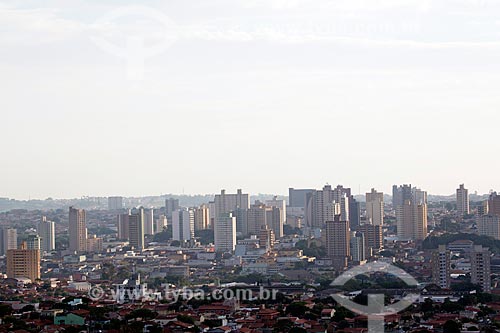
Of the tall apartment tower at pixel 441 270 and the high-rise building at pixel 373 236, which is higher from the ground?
the high-rise building at pixel 373 236

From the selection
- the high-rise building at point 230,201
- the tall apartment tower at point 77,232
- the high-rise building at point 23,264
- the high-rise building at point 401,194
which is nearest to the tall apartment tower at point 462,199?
the high-rise building at point 401,194

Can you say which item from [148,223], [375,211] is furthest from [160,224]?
[375,211]

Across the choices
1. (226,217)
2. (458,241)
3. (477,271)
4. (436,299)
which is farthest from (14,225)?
(436,299)

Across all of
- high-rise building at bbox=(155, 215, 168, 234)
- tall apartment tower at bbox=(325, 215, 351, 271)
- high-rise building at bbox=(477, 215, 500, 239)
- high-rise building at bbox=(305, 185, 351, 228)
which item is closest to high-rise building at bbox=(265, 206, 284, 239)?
high-rise building at bbox=(305, 185, 351, 228)
